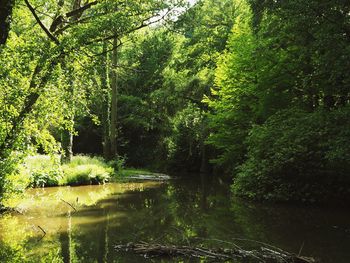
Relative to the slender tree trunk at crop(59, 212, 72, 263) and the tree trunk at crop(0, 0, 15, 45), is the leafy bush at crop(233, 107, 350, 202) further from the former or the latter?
the tree trunk at crop(0, 0, 15, 45)

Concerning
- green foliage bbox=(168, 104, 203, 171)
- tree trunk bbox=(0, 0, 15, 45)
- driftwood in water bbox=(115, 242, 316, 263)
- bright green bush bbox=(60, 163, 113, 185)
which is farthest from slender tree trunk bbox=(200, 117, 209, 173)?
Result: tree trunk bbox=(0, 0, 15, 45)

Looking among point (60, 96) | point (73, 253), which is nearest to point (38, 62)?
point (60, 96)

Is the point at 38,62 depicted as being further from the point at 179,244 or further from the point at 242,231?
the point at 242,231

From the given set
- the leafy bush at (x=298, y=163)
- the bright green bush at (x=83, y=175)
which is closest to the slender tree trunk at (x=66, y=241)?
the leafy bush at (x=298, y=163)

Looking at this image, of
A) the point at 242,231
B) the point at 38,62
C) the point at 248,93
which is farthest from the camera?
the point at 248,93

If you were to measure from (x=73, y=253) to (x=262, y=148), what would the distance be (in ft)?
29.5

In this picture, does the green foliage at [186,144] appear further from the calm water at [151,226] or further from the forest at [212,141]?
the calm water at [151,226]

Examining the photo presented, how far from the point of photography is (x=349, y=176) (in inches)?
513

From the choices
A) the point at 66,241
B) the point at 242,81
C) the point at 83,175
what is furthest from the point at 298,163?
the point at 83,175

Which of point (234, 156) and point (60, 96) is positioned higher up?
point (60, 96)

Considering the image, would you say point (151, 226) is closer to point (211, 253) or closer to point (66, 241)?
point (66, 241)

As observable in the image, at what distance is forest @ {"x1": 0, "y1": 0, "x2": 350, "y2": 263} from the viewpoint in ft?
28.3

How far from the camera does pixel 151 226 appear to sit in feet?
33.9

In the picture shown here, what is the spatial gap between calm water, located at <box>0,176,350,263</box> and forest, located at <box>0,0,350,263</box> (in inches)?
1.7
